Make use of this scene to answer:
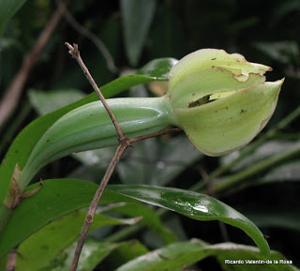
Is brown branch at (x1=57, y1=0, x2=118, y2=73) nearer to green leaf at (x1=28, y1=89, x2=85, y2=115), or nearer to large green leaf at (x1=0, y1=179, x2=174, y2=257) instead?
green leaf at (x1=28, y1=89, x2=85, y2=115)

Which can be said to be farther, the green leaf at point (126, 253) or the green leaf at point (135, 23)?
the green leaf at point (135, 23)

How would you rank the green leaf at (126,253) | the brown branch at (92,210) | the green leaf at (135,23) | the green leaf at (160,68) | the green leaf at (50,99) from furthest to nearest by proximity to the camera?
the green leaf at (135,23) → the green leaf at (50,99) → the green leaf at (126,253) → the green leaf at (160,68) → the brown branch at (92,210)

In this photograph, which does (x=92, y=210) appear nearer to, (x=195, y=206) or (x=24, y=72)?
(x=195, y=206)

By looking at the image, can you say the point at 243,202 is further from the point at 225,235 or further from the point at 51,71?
the point at 51,71

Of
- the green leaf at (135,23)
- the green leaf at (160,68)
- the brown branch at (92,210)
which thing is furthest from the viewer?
the green leaf at (135,23)

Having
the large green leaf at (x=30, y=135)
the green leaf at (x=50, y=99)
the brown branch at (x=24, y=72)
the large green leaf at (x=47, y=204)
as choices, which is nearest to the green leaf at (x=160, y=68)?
the large green leaf at (x=30, y=135)

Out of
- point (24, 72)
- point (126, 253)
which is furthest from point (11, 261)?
point (24, 72)

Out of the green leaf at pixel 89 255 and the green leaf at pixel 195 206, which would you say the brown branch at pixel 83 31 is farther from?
the green leaf at pixel 195 206
